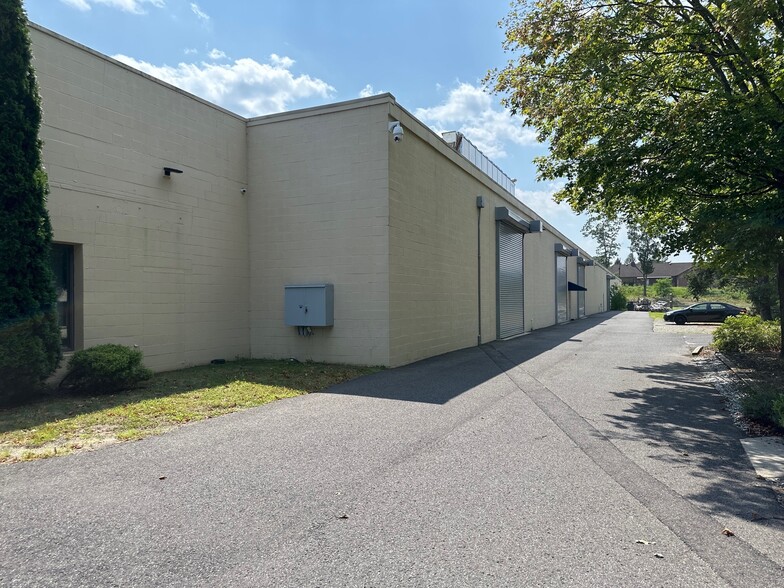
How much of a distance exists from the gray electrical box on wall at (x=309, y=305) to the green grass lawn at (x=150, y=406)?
3.43ft

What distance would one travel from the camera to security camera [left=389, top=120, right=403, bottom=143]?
10.5 meters

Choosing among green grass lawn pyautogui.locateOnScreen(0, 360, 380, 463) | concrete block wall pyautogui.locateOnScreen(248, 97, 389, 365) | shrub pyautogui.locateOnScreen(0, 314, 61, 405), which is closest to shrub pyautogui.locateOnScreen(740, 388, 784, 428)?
green grass lawn pyautogui.locateOnScreen(0, 360, 380, 463)

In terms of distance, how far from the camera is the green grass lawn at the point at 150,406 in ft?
17.5

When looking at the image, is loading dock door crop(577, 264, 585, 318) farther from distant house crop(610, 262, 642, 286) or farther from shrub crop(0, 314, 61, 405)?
distant house crop(610, 262, 642, 286)

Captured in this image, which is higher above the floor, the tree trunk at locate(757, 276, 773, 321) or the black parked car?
the tree trunk at locate(757, 276, 773, 321)

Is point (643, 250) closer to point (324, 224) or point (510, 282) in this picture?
point (510, 282)

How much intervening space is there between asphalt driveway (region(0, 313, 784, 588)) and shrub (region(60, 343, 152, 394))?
8.39 ft

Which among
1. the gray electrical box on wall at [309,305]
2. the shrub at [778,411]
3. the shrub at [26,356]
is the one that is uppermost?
the gray electrical box on wall at [309,305]

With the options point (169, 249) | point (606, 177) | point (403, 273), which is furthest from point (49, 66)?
point (606, 177)

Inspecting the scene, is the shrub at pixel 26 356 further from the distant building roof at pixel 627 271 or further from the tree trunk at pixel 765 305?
the distant building roof at pixel 627 271

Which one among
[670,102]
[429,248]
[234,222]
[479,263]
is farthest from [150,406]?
[479,263]

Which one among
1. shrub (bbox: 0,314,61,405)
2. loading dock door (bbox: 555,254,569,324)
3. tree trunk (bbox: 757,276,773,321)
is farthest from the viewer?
loading dock door (bbox: 555,254,569,324)

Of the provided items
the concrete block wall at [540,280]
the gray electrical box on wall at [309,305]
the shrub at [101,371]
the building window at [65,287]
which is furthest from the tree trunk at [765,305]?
the building window at [65,287]

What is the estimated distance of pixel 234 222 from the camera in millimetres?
11664
